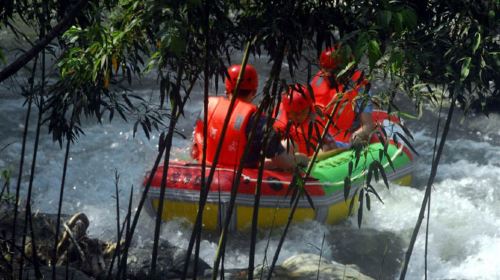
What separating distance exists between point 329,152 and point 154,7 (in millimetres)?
5039

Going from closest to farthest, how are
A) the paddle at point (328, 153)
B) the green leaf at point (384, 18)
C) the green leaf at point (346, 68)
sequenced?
the green leaf at point (384, 18) → the green leaf at point (346, 68) → the paddle at point (328, 153)

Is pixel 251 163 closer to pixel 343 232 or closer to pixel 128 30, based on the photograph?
pixel 343 232

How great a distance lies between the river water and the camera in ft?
21.9

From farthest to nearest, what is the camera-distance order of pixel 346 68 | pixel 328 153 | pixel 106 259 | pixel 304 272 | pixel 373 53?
pixel 328 153, pixel 106 259, pixel 304 272, pixel 346 68, pixel 373 53

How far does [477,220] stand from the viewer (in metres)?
7.46

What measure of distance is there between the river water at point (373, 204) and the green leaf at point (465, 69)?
2.83 meters

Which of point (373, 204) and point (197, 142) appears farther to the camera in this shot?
point (373, 204)

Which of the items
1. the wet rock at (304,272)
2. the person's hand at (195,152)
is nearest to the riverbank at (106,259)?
the wet rock at (304,272)

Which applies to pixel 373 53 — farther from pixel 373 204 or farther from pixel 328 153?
pixel 373 204

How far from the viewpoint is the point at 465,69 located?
99.3 inches

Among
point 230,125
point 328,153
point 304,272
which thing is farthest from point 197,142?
point 304,272

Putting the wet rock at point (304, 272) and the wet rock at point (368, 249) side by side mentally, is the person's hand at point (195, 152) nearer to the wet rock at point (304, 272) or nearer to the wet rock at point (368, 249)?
the wet rock at point (368, 249)

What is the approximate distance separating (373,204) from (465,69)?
5266 millimetres

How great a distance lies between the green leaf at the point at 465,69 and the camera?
251cm
